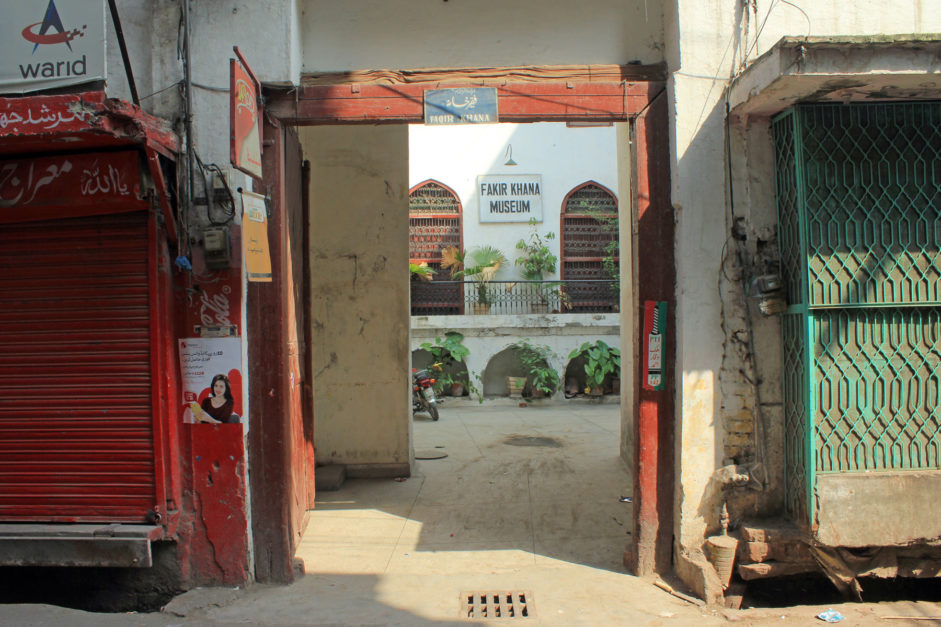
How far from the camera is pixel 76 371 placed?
15.8ft

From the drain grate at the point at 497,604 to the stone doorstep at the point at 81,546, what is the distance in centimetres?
211

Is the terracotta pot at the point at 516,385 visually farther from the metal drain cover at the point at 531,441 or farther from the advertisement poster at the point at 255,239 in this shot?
the advertisement poster at the point at 255,239

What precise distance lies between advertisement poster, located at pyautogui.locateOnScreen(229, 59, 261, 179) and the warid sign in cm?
111

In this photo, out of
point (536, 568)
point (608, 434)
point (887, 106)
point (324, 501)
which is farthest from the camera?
point (608, 434)

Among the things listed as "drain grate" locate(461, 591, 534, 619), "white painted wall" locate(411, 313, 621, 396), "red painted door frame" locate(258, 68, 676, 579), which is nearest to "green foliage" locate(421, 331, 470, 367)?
"white painted wall" locate(411, 313, 621, 396)

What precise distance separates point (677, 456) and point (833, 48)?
2733mm

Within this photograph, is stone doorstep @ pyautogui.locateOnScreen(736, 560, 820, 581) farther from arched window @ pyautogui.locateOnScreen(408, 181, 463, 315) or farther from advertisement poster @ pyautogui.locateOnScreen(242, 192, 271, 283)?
arched window @ pyautogui.locateOnScreen(408, 181, 463, 315)

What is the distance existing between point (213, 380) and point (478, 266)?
1136cm

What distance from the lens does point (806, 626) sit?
415cm

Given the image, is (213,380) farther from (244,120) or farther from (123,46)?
(123,46)

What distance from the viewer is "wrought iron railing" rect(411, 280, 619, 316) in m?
15.7

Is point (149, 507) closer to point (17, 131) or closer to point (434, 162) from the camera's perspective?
point (17, 131)

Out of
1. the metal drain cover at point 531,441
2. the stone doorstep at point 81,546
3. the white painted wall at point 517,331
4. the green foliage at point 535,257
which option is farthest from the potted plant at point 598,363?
the stone doorstep at point 81,546

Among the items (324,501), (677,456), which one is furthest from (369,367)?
(677,456)
